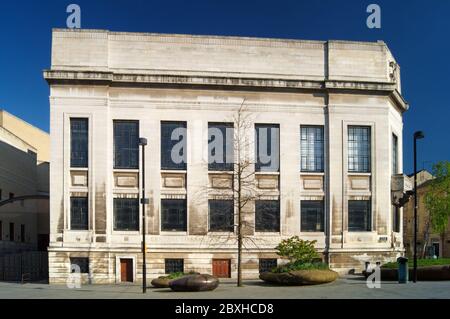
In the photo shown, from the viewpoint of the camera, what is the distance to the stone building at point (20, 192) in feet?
142

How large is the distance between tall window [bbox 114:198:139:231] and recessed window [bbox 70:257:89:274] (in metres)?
2.77

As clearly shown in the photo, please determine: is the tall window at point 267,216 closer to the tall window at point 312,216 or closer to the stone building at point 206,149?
the stone building at point 206,149

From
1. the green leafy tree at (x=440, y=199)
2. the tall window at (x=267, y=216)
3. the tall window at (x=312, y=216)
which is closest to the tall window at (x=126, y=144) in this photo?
the tall window at (x=267, y=216)

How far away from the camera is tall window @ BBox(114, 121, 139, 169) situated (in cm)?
3322

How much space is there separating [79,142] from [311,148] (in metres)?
15.1

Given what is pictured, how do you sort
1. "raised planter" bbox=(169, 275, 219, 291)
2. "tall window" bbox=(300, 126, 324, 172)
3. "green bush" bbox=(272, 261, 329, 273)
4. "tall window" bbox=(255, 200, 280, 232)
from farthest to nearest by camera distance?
1. "tall window" bbox=(300, 126, 324, 172)
2. "tall window" bbox=(255, 200, 280, 232)
3. "green bush" bbox=(272, 261, 329, 273)
4. "raised planter" bbox=(169, 275, 219, 291)

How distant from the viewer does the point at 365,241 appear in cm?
3391

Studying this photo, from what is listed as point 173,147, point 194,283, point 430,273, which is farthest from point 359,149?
point 194,283

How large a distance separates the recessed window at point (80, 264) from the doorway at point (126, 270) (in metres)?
2.12

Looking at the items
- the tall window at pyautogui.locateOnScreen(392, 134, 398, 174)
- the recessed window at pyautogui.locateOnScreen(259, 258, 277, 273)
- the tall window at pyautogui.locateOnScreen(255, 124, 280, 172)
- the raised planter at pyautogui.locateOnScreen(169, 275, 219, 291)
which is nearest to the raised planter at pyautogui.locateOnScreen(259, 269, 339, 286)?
the raised planter at pyautogui.locateOnScreen(169, 275, 219, 291)

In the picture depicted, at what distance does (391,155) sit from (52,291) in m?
23.7

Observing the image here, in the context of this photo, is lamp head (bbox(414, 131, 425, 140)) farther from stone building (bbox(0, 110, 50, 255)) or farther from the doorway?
stone building (bbox(0, 110, 50, 255))

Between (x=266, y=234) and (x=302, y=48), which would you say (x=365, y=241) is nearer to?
(x=266, y=234)

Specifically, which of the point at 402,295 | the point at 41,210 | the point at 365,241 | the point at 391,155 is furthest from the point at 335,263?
the point at 41,210
